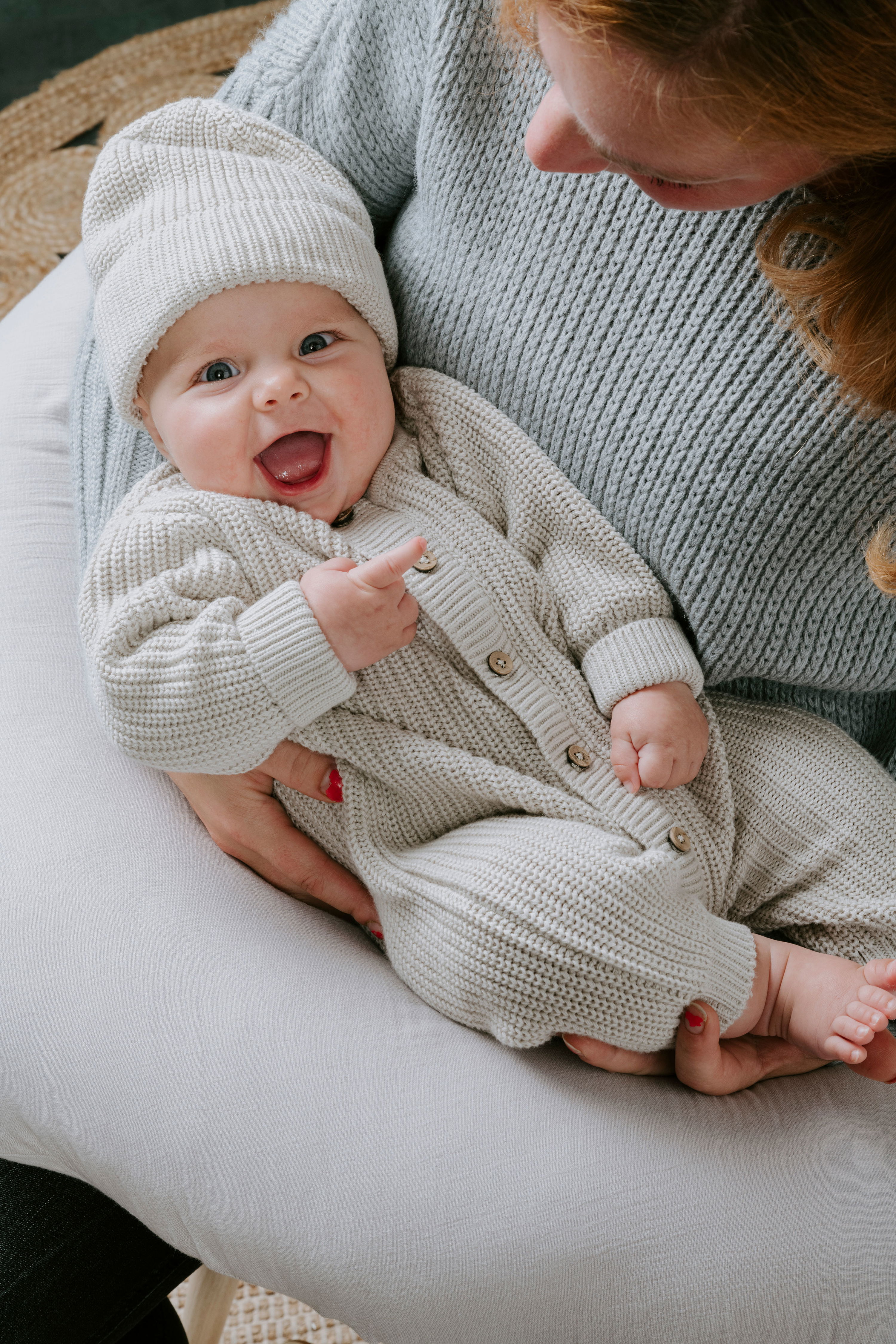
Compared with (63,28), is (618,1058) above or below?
below

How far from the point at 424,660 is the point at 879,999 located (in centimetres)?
42

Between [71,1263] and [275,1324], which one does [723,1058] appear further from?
[275,1324]

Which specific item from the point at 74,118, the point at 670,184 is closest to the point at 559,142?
the point at 670,184

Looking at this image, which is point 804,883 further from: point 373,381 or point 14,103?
point 14,103

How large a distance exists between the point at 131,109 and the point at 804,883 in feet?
5.42

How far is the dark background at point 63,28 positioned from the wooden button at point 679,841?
5.59 ft

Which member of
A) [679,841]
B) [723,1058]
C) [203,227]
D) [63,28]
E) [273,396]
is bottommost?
[723,1058]

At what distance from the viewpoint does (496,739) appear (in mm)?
885

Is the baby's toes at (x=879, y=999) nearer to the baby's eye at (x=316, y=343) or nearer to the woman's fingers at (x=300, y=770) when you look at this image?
the woman's fingers at (x=300, y=770)

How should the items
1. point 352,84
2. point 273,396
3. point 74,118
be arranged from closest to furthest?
point 273,396, point 352,84, point 74,118

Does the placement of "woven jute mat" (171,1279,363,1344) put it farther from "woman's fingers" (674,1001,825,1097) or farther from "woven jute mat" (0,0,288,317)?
"woven jute mat" (0,0,288,317)

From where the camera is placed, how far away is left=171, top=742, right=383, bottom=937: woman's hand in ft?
2.93

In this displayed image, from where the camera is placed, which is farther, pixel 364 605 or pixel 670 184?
pixel 364 605

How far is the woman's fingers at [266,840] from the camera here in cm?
89
